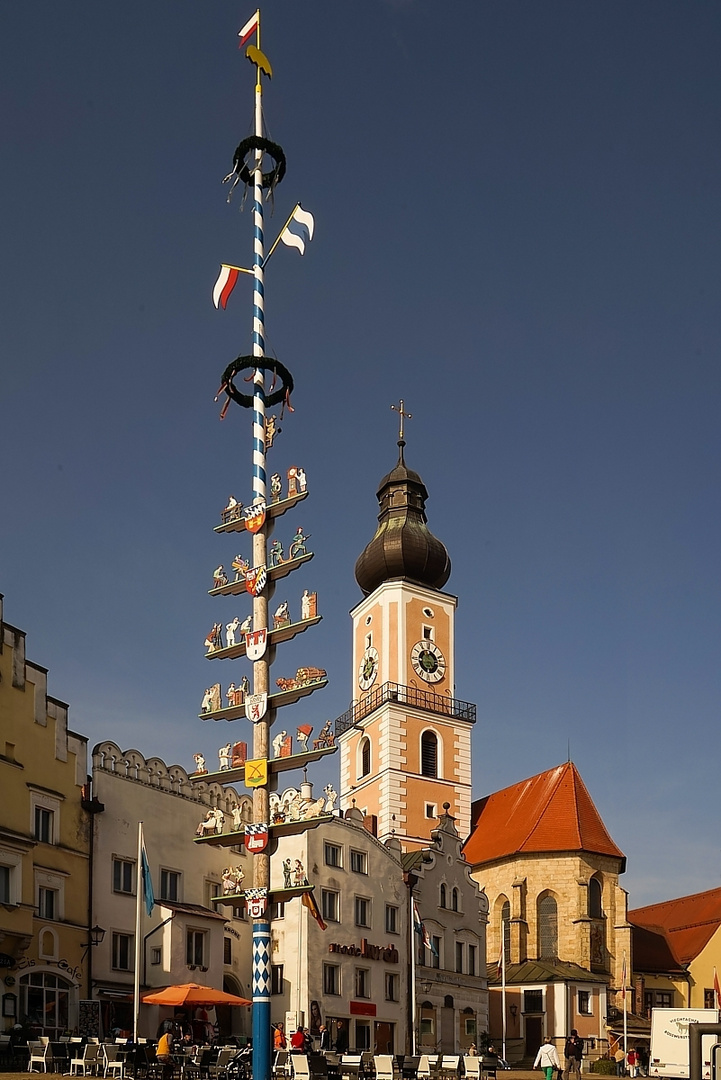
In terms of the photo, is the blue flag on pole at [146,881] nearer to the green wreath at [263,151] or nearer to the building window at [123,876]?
the building window at [123,876]

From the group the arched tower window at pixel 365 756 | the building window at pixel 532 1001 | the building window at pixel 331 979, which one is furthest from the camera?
the arched tower window at pixel 365 756

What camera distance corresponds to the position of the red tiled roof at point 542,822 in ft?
235

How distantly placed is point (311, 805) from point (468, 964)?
94.0 feet

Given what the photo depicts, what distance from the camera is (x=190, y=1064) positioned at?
30.2 meters

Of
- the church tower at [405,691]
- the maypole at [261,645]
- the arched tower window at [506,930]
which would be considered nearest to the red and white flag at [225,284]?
the maypole at [261,645]

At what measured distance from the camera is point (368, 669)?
3083 inches

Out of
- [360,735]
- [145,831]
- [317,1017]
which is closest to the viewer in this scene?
[145,831]

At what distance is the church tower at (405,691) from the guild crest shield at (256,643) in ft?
136

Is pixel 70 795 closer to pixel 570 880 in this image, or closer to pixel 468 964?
pixel 468 964

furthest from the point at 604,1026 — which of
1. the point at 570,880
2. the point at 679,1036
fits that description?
the point at 679,1036

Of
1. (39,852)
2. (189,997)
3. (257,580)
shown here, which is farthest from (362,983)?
(257,580)

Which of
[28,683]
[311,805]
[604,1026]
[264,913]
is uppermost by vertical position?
[28,683]

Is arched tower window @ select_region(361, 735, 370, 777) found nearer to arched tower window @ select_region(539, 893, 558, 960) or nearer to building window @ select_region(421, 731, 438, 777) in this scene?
building window @ select_region(421, 731, 438, 777)

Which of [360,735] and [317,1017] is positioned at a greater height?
[360,735]
